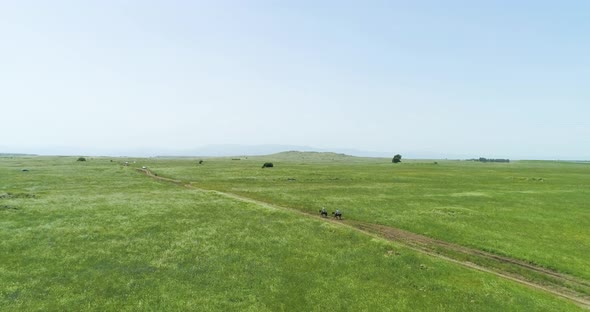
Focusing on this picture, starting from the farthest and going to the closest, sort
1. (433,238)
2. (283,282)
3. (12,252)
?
(433,238), (12,252), (283,282)

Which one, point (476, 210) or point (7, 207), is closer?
point (7, 207)

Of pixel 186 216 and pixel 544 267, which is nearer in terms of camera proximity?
pixel 544 267

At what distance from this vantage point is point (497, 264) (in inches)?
1348

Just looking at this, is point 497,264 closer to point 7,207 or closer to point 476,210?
point 476,210

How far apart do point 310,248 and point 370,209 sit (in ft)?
73.1

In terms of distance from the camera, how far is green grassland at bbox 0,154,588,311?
2608cm

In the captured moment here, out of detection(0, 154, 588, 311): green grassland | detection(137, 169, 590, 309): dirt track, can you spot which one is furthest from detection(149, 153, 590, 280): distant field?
detection(137, 169, 590, 309): dirt track

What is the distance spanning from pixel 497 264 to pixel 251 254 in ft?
86.0

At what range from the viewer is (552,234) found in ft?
141

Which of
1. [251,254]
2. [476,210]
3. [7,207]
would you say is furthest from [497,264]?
[7,207]

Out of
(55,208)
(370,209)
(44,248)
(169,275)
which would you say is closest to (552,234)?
(370,209)

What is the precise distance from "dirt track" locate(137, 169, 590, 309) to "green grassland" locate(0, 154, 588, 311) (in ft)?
6.66

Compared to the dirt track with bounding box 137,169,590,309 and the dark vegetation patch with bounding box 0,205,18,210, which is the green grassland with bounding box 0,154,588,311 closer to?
the dark vegetation patch with bounding box 0,205,18,210

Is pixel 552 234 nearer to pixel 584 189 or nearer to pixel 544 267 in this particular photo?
pixel 544 267
